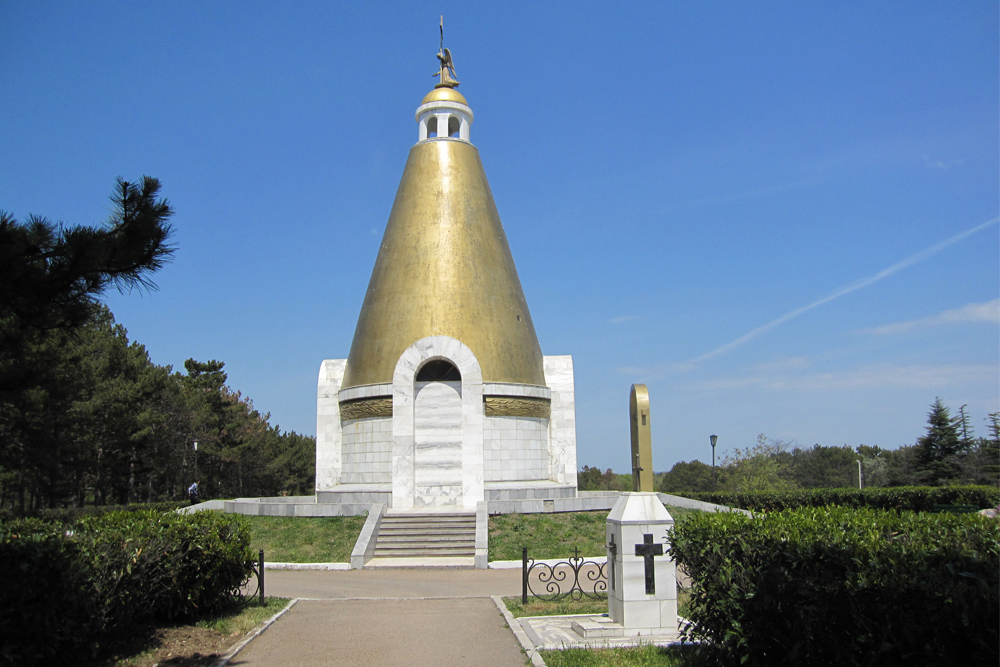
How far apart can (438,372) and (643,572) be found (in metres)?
13.4

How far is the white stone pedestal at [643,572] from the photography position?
8.17 meters

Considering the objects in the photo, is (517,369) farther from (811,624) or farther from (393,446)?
(811,624)

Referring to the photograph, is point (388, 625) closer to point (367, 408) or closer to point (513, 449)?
point (513, 449)

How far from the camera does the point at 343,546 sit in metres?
16.2

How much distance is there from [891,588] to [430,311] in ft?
58.1

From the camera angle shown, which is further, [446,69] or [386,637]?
[446,69]

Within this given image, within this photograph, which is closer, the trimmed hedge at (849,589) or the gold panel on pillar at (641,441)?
the trimmed hedge at (849,589)

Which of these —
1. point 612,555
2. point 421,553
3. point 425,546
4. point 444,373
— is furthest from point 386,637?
point 444,373

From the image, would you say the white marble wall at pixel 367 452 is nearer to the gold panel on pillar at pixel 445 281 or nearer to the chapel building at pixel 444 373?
the chapel building at pixel 444 373

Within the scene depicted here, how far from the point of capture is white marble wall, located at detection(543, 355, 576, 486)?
22.8 m

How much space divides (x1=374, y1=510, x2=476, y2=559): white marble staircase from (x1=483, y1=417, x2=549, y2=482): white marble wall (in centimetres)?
304

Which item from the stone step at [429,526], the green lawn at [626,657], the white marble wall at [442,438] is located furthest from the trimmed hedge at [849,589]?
the white marble wall at [442,438]

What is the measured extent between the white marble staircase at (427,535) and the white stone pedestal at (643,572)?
7933 mm

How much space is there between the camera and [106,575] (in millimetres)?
7156
